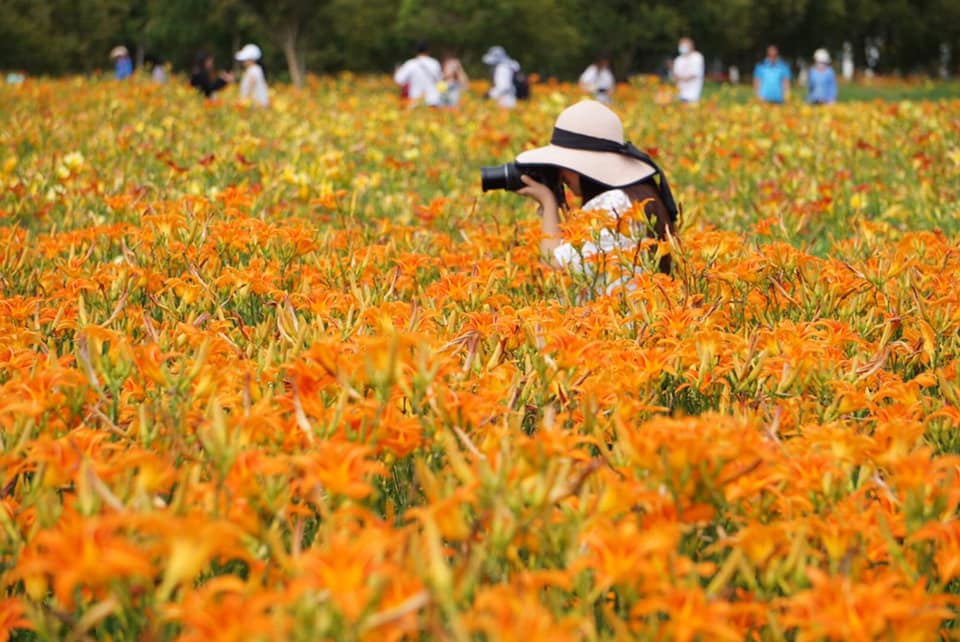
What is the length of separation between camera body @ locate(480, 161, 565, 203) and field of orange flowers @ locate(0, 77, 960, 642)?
227 millimetres

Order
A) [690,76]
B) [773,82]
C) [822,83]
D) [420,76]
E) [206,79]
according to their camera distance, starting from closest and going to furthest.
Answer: [206,79] < [420,76] < [690,76] < [773,82] < [822,83]

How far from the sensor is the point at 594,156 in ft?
12.6

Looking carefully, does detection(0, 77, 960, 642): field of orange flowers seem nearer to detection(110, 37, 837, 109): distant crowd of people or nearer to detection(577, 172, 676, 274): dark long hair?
detection(577, 172, 676, 274): dark long hair

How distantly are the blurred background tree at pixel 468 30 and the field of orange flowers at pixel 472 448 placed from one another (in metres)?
20.9

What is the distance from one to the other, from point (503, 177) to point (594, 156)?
0.34 m

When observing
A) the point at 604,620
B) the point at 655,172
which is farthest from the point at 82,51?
the point at 604,620

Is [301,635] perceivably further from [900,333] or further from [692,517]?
[900,333]

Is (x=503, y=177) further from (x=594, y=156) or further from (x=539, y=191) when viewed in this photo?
(x=594, y=156)

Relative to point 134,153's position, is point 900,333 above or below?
below

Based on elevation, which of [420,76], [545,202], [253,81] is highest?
[253,81]

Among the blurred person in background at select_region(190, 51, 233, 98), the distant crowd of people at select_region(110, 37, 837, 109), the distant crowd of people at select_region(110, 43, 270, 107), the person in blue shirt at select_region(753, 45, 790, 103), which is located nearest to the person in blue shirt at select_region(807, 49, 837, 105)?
the distant crowd of people at select_region(110, 37, 837, 109)

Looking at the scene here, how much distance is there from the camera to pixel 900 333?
300 cm

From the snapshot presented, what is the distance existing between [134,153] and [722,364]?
529 cm

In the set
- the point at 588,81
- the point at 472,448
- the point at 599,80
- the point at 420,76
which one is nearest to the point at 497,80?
the point at 588,81
